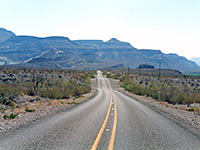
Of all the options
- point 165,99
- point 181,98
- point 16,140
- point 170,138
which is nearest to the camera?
point 16,140

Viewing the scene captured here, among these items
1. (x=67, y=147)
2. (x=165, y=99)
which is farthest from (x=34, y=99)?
(x=165, y=99)

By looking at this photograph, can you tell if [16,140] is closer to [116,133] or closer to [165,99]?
[116,133]

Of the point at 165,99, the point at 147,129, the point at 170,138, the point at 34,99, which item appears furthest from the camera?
the point at 165,99

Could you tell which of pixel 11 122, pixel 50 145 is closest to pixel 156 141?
pixel 50 145

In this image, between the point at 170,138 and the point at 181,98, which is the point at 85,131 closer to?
the point at 170,138

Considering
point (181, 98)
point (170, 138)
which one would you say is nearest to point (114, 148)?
point (170, 138)

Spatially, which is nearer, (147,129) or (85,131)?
(85,131)

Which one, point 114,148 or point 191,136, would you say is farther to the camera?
point 191,136

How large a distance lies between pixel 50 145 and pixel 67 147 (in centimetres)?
57

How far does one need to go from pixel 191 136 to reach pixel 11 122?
25.7 ft

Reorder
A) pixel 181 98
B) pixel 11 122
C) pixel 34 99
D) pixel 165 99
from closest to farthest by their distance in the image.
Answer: pixel 11 122 < pixel 34 99 < pixel 181 98 < pixel 165 99

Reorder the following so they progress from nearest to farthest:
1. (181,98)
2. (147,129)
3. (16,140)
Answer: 1. (16,140)
2. (147,129)
3. (181,98)

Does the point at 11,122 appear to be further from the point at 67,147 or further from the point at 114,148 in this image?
the point at 114,148

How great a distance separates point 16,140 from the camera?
612cm
